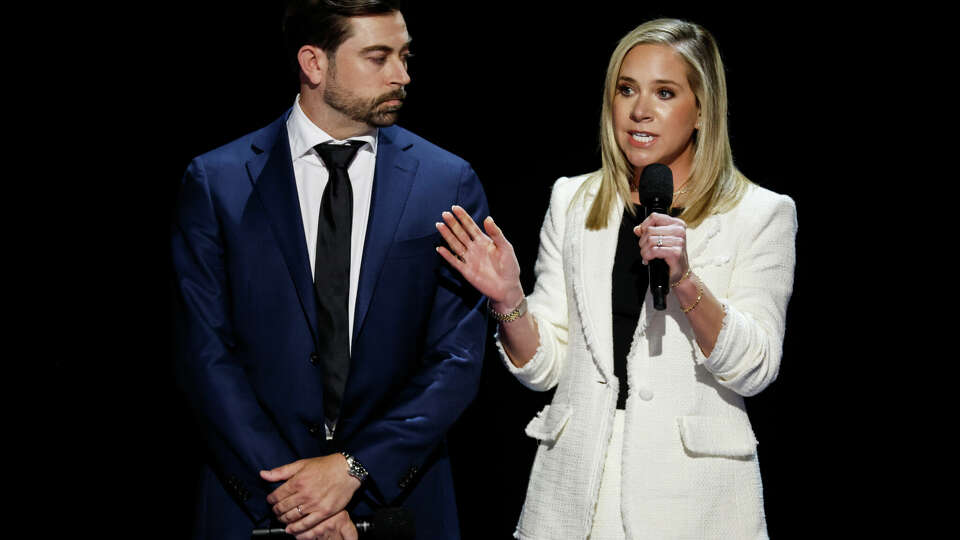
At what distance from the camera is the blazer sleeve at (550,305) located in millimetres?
2564

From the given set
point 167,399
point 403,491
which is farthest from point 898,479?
point 167,399

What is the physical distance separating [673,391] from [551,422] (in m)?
0.28

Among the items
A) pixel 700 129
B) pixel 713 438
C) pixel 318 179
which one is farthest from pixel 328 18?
pixel 713 438

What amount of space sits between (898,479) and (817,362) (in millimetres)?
481

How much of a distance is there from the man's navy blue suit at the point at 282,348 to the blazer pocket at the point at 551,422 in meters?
0.20

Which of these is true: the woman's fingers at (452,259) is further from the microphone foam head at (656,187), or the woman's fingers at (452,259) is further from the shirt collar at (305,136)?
the microphone foam head at (656,187)

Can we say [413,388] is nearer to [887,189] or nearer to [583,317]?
[583,317]

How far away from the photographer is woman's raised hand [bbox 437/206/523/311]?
246cm

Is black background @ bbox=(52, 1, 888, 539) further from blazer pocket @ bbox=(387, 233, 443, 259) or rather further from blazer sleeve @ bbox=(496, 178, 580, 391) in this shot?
blazer pocket @ bbox=(387, 233, 443, 259)

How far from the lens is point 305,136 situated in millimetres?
2449

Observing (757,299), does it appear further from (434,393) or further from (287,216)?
(287,216)

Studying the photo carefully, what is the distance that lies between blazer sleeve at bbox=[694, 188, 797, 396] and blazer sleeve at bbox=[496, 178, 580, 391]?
0.34m

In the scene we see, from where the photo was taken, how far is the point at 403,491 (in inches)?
94.2

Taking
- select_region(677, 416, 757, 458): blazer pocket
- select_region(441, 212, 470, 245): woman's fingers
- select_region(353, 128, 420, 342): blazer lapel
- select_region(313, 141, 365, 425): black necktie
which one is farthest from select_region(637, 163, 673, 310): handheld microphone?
select_region(313, 141, 365, 425): black necktie
